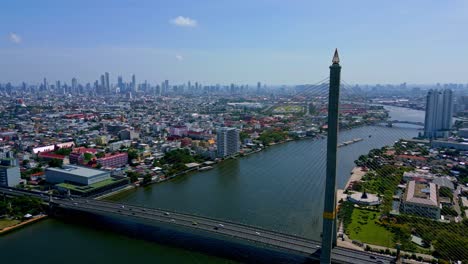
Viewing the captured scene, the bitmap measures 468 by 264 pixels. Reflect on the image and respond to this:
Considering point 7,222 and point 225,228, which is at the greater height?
point 225,228

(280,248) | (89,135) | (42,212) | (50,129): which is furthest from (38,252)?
(50,129)

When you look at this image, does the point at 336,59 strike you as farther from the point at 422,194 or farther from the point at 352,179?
the point at 352,179

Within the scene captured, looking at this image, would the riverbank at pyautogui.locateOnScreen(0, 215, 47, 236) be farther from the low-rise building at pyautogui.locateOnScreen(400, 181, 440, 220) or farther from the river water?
the low-rise building at pyautogui.locateOnScreen(400, 181, 440, 220)

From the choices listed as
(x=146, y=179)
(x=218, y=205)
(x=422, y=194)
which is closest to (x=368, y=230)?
(x=422, y=194)

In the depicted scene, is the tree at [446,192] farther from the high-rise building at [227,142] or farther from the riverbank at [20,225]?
the riverbank at [20,225]

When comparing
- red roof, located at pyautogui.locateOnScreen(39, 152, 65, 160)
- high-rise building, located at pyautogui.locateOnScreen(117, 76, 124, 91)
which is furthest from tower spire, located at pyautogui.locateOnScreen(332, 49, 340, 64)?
high-rise building, located at pyautogui.locateOnScreen(117, 76, 124, 91)

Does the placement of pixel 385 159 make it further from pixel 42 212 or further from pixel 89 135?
pixel 89 135
